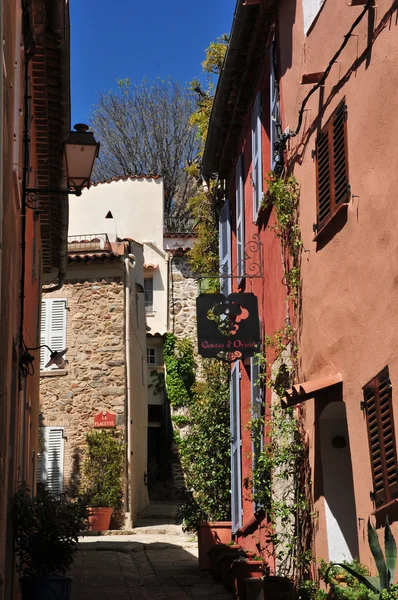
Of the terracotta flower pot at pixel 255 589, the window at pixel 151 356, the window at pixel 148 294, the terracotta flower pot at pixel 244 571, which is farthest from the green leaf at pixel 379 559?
the window at pixel 148 294

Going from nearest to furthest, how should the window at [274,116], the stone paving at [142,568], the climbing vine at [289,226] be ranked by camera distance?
the climbing vine at [289,226]
the window at [274,116]
the stone paving at [142,568]

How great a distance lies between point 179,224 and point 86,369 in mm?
12816

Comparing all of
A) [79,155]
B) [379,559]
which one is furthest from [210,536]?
[379,559]

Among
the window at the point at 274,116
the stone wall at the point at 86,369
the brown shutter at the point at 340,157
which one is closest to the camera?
the brown shutter at the point at 340,157

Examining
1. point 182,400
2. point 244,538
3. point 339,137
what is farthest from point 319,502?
point 182,400

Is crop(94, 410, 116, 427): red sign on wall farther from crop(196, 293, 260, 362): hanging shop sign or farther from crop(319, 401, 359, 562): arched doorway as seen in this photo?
crop(319, 401, 359, 562): arched doorway

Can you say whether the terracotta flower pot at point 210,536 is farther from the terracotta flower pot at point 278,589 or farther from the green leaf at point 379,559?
the green leaf at point 379,559

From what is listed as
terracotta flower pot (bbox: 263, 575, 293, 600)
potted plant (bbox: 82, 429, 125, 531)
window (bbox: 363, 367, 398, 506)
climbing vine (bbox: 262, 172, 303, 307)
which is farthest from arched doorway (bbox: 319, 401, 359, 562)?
potted plant (bbox: 82, 429, 125, 531)

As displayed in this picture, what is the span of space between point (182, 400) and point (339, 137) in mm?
18926

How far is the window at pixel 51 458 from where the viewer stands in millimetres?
20297

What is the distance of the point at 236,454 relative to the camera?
A: 1264 centimetres

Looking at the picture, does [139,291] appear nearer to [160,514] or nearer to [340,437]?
[160,514]

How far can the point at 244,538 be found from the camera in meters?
11.8

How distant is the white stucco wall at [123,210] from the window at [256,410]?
18879 mm
